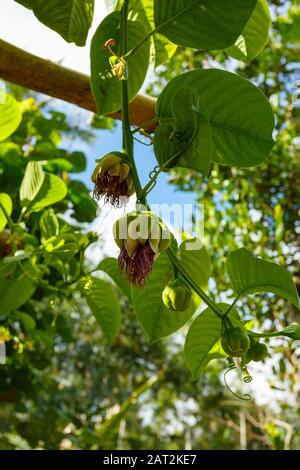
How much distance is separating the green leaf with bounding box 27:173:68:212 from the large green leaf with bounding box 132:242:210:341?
1.04 feet

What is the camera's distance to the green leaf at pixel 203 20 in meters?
0.36

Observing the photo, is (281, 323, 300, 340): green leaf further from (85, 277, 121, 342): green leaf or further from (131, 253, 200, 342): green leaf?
(85, 277, 121, 342): green leaf

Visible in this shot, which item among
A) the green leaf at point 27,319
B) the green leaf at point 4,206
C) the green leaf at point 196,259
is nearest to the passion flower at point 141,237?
the green leaf at point 196,259

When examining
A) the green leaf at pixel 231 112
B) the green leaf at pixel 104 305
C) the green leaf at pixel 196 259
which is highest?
the green leaf at pixel 104 305

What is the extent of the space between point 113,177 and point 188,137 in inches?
2.2

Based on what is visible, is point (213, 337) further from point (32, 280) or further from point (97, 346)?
point (97, 346)

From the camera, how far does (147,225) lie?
1.07 ft

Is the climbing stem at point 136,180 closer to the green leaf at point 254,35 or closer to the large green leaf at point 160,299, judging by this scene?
the large green leaf at point 160,299

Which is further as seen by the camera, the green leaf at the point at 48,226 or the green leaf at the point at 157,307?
the green leaf at the point at 48,226

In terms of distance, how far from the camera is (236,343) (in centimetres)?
36

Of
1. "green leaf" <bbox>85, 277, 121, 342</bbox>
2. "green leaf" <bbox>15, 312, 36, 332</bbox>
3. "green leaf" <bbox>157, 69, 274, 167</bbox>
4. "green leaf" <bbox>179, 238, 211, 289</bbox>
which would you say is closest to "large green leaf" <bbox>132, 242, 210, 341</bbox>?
"green leaf" <bbox>179, 238, 211, 289</bbox>

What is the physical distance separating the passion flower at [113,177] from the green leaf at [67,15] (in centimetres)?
15

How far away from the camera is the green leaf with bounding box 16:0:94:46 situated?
1.44 ft
